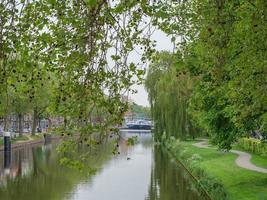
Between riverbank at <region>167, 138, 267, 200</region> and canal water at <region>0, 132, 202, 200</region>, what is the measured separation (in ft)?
2.84

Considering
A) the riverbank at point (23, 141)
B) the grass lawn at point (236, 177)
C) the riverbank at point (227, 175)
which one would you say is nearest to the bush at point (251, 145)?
the riverbank at point (227, 175)

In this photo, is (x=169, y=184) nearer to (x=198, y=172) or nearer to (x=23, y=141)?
(x=198, y=172)

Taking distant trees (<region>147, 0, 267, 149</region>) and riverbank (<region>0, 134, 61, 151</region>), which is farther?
riverbank (<region>0, 134, 61, 151</region>)

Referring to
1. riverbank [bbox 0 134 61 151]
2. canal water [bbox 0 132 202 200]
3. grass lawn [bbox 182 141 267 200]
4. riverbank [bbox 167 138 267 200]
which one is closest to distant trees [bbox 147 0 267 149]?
grass lawn [bbox 182 141 267 200]

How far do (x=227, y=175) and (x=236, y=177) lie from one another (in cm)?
66

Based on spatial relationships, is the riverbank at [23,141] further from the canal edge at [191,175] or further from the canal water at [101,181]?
the canal edge at [191,175]

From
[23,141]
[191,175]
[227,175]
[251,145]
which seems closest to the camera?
[227,175]

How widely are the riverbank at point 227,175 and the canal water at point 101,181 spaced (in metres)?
0.87

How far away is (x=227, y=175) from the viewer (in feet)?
66.5

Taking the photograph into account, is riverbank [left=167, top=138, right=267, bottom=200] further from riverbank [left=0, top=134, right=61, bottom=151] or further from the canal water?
riverbank [left=0, top=134, right=61, bottom=151]

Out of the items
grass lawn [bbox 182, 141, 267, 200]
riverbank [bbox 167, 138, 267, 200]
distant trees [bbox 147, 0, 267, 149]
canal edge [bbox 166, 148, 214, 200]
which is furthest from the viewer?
canal edge [bbox 166, 148, 214, 200]

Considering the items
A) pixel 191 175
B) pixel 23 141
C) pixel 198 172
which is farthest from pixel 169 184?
pixel 23 141

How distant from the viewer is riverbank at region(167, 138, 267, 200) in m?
16.1

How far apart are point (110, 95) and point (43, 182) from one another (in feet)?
68.8
